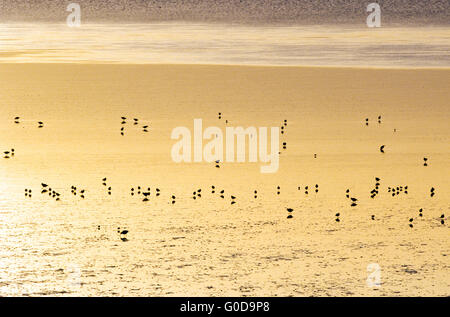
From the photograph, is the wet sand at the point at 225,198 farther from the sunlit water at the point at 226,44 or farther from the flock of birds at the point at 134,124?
the sunlit water at the point at 226,44

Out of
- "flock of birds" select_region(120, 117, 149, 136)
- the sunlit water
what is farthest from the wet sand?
the sunlit water

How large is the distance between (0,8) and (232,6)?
18231mm

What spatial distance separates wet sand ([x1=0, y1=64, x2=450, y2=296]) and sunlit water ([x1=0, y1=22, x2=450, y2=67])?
9923 millimetres

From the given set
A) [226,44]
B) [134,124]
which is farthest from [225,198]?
[226,44]

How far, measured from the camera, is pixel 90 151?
24281 millimetres

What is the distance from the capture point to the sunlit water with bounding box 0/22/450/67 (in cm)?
4681

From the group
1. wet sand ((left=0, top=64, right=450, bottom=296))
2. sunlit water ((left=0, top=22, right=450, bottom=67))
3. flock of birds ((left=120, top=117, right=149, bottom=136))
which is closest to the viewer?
wet sand ((left=0, top=64, right=450, bottom=296))

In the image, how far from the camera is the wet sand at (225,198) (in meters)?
14.2

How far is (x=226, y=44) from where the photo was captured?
54.2 meters

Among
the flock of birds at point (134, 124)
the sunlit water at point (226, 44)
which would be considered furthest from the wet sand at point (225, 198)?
the sunlit water at point (226, 44)

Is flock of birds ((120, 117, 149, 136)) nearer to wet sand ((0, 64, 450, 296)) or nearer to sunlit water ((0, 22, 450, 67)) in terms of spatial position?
wet sand ((0, 64, 450, 296))

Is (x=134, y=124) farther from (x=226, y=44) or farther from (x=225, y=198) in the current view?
(x=226, y=44)

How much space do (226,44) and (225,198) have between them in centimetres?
3534

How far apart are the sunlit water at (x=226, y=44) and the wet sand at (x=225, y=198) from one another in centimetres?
992
